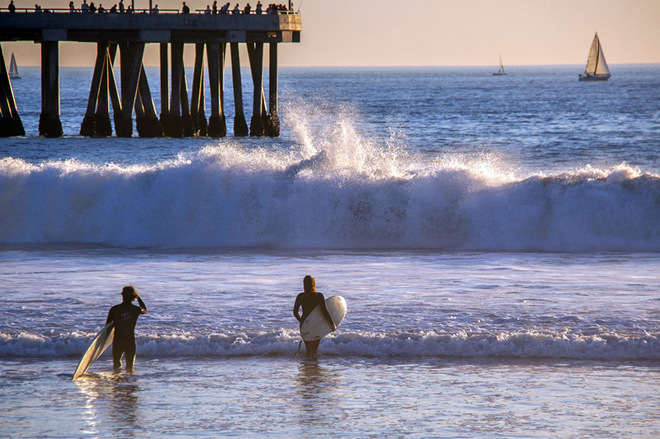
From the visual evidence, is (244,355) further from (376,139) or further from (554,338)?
(376,139)

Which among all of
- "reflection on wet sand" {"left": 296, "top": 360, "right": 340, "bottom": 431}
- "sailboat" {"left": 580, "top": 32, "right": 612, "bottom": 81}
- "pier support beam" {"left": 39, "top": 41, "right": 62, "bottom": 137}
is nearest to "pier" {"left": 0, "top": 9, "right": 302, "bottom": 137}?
"pier support beam" {"left": 39, "top": 41, "right": 62, "bottom": 137}

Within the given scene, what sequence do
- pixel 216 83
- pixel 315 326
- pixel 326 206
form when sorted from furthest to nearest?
1. pixel 216 83
2. pixel 326 206
3. pixel 315 326

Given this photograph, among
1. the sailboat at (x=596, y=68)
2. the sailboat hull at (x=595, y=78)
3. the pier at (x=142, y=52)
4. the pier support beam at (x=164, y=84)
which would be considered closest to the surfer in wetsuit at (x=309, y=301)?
the pier at (x=142, y=52)

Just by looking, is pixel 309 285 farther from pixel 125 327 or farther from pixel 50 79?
pixel 50 79

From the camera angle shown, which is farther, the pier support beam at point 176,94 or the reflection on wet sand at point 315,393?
the pier support beam at point 176,94

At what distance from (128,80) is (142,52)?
131cm

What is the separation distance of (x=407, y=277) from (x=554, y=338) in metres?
4.55

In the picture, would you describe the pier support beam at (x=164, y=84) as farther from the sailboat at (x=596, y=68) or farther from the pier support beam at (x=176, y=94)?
the sailboat at (x=596, y=68)

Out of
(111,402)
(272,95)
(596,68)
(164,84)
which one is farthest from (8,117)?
(596,68)

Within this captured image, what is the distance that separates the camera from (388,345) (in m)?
10.1

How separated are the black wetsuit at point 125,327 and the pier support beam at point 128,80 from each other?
25.8 metres

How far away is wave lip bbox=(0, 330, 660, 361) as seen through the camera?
32.4ft

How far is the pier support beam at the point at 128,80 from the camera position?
111 feet

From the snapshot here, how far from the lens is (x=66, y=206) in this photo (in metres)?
21.2
